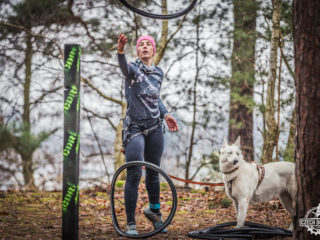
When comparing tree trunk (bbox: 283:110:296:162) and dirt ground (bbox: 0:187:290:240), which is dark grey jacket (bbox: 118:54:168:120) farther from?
tree trunk (bbox: 283:110:296:162)

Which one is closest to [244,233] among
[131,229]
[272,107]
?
[131,229]

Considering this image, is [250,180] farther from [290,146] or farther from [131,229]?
[290,146]

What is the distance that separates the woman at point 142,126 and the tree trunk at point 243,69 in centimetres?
331

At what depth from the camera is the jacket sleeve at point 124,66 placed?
3133 millimetres

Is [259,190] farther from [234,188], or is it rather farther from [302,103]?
[302,103]

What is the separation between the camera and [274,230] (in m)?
3.31

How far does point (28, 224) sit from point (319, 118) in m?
3.35

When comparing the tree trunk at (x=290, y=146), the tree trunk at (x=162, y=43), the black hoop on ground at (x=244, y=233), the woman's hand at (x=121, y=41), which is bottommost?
the black hoop on ground at (x=244, y=233)

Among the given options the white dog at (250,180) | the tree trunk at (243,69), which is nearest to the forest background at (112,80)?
the tree trunk at (243,69)

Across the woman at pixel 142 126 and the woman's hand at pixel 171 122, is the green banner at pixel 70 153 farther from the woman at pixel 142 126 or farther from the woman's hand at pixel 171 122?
the woman's hand at pixel 171 122
